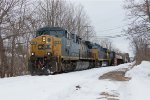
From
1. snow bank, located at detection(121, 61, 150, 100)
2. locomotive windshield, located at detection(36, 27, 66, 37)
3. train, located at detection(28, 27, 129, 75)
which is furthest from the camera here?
locomotive windshield, located at detection(36, 27, 66, 37)

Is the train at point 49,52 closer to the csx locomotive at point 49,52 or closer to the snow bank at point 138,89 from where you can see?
the csx locomotive at point 49,52

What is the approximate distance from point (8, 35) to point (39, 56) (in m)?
9.21

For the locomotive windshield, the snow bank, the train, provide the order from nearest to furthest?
the snow bank → the train → the locomotive windshield

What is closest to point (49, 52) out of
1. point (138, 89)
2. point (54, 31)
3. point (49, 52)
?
point (49, 52)

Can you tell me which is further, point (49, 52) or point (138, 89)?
point (49, 52)

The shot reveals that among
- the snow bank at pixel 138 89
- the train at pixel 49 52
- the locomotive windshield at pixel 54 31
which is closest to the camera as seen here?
the snow bank at pixel 138 89

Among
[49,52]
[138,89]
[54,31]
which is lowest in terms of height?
[138,89]

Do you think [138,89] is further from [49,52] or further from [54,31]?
[54,31]

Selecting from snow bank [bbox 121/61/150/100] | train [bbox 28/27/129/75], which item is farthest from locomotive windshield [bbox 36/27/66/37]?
snow bank [bbox 121/61/150/100]

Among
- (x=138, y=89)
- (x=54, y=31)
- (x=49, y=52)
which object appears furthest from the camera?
(x=54, y=31)

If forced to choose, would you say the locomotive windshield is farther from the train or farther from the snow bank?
the snow bank

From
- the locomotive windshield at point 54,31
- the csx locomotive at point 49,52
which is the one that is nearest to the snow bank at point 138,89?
the csx locomotive at point 49,52

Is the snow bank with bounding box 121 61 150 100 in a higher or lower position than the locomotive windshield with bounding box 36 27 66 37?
lower

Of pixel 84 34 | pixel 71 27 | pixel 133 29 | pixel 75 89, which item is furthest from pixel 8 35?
pixel 84 34
